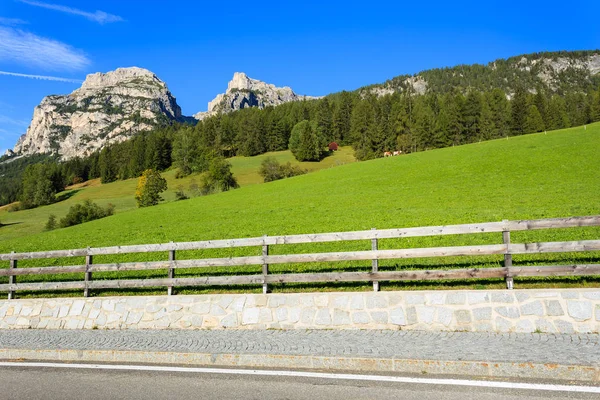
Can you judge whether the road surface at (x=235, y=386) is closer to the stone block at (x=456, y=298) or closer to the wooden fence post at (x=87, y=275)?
the stone block at (x=456, y=298)

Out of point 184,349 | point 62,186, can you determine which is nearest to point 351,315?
point 184,349

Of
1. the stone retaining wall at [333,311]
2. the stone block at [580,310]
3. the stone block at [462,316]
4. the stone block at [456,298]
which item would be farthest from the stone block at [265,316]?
the stone block at [580,310]

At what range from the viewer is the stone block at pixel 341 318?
29.9 feet

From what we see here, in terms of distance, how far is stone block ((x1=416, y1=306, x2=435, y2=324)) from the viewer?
8.59 meters

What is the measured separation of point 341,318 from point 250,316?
226cm

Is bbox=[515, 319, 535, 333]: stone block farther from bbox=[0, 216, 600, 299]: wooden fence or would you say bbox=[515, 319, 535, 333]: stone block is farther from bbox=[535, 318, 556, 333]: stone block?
bbox=[0, 216, 600, 299]: wooden fence

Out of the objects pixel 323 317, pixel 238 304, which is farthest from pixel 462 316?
pixel 238 304

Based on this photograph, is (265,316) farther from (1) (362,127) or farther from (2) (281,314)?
(1) (362,127)

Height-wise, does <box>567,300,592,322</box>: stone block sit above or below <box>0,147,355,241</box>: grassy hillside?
below

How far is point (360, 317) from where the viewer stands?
906cm

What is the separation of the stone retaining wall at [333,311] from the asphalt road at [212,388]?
275 cm

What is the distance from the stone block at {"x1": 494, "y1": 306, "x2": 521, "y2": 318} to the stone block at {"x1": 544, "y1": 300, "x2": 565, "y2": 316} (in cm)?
53

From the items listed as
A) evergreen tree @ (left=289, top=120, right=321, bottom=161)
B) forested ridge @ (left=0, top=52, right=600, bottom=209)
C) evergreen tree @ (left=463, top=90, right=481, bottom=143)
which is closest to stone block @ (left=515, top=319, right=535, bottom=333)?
forested ridge @ (left=0, top=52, right=600, bottom=209)

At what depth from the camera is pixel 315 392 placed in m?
5.93
